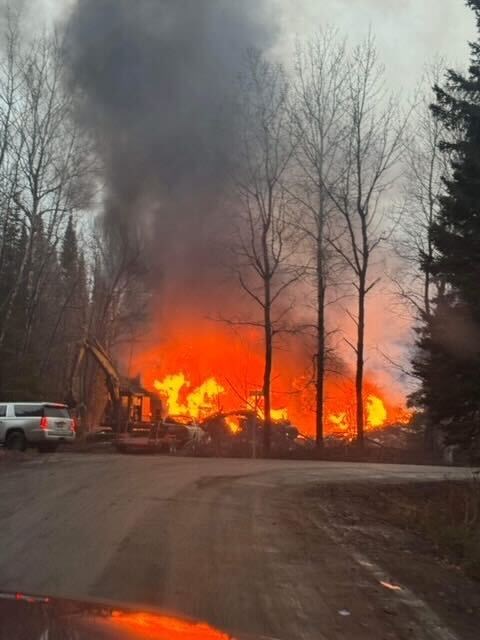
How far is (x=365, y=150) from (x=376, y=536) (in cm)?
2439

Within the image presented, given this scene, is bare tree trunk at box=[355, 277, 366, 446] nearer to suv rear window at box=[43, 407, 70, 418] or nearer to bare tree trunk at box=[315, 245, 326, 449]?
bare tree trunk at box=[315, 245, 326, 449]

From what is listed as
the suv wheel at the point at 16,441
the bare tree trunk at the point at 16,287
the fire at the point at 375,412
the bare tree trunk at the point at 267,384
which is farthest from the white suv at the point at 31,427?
the fire at the point at 375,412

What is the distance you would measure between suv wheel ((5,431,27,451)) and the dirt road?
826 centimetres

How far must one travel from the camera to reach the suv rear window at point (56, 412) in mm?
20672

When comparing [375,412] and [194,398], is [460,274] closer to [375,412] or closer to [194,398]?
[194,398]

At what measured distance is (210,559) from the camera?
6703 mm

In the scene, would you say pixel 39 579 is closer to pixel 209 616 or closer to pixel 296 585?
pixel 209 616

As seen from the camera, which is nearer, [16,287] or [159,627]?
[159,627]

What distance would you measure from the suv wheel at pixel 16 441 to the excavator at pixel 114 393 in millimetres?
4636

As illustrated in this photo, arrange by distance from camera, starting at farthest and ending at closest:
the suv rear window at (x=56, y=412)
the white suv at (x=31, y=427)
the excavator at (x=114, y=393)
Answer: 1. the excavator at (x=114, y=393)
2. the suv rear window at (x=56, y=412)
3. the white suv at (x=31, y=427)

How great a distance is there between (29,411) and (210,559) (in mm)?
15141

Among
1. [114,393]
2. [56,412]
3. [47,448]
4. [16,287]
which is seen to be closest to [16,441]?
[47,448]

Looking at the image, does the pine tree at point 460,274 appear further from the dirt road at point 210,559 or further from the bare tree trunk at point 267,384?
the bare tree trunk at point 267,384

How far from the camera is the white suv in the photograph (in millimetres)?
20453
